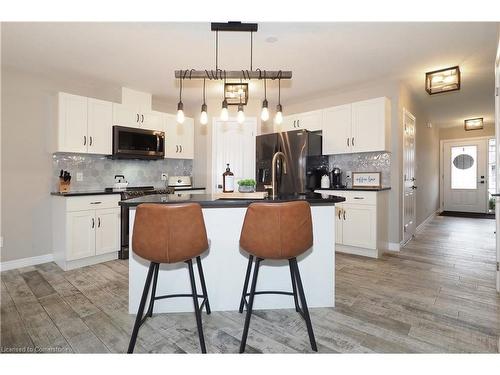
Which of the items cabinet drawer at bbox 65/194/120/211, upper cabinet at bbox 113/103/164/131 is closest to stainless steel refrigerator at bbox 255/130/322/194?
upper cabinet at bbox 113/103/164/131

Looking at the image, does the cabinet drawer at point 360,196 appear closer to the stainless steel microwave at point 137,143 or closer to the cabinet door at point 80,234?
the stainless steel microwave at point 137,143

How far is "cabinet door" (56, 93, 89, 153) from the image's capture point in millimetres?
3404

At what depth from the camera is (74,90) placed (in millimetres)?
3783

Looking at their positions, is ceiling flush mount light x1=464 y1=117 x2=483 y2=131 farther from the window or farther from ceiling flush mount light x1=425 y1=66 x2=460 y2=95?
ceiling flush mount light x1=425 y1=66 x2=460 y2=95

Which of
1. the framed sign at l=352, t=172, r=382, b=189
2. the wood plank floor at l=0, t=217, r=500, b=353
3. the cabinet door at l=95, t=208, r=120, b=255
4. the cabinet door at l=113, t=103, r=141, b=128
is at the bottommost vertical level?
the wood plank floor at l=0, t=217, r=500, b=353

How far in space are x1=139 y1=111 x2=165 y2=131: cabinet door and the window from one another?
8180 mm

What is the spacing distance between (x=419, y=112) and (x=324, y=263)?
178 inches

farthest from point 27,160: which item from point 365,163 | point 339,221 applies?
point 365,163

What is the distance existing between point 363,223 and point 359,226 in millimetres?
75

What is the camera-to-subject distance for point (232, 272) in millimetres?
2215

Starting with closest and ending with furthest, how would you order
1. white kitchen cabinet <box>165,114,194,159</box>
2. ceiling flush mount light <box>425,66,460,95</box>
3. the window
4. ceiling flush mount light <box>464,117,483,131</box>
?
ceiling flush mount light <box>425,66,460,95</box>, white kitchen cabinet <box>165,114,194,159</box>, ceiling flush mount light <box>464,117,483,131</box>, the window

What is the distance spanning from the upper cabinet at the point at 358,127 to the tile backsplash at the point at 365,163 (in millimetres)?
228
